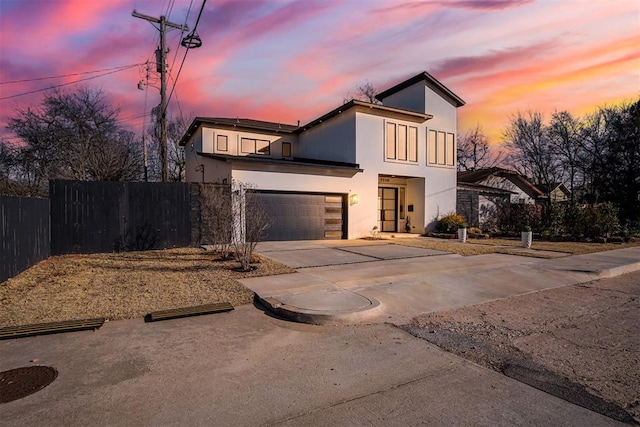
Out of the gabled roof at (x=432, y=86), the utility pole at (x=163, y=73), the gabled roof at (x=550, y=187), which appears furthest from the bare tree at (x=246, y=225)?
the gabled roof at (x=550, y=187)

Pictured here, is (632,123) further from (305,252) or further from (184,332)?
(184,332)

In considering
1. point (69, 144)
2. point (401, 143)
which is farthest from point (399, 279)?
point (69, 144)

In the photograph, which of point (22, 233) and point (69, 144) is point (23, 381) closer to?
point (22, 233)

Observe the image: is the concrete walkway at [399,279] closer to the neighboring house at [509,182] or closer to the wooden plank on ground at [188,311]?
the wooden plank on ground at [188,311]

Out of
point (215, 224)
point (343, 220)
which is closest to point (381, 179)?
point (343, 220)

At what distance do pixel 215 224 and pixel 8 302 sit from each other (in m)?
5.23

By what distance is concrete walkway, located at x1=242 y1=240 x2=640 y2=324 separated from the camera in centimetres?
551

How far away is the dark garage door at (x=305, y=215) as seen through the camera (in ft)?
48.9

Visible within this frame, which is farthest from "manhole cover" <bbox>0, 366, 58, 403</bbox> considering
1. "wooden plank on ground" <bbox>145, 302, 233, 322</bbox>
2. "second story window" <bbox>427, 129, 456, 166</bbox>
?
"second story window" <bbox>427, 129, 456, 166</bbox>

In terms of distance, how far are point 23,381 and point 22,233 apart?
631 centimetres

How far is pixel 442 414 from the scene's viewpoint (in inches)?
109

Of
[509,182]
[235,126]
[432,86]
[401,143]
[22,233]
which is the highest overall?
[432,86]

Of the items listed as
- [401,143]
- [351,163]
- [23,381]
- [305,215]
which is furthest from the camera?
[401,143]

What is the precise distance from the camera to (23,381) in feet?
10.7
